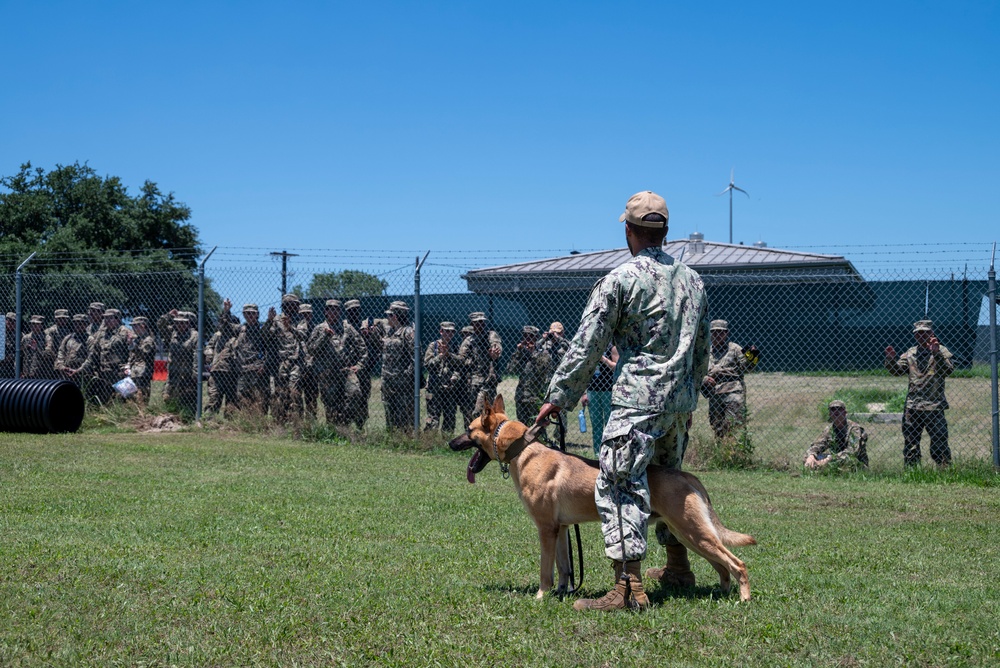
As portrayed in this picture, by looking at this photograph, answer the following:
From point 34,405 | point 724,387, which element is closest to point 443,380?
point 724,387

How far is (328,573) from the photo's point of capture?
539cm

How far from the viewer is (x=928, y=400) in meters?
10.7

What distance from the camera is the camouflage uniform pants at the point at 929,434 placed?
10.6 metres

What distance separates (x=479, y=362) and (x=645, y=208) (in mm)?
8667

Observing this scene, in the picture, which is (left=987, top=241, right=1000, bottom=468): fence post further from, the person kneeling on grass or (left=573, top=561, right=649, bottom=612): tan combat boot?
(left=573, top=561, right=649, bottom=612): tan combat boot

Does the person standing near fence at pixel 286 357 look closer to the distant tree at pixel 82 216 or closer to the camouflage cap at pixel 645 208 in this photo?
the camouflage cap at pixel 645 208

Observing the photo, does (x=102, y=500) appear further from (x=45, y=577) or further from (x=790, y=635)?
(x=790, y=635)

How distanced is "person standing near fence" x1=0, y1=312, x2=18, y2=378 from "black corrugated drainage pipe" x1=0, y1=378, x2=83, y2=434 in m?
3.10

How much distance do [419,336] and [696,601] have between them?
8.06 meters

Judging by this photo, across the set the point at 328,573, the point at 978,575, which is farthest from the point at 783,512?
the point at 328,573

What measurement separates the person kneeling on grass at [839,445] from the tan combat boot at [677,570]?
6.10 meters

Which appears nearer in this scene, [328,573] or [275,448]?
[328,573]

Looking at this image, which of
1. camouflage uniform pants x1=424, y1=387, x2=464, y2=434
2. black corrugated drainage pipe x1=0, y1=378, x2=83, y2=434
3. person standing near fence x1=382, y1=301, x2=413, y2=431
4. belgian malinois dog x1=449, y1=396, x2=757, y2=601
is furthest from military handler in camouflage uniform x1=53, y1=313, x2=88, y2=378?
belgian malinois dog x1=449, y1=396, x2=757, y2=601

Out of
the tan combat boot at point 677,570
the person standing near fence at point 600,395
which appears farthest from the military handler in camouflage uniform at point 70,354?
the tan combat boot at point 677,570
